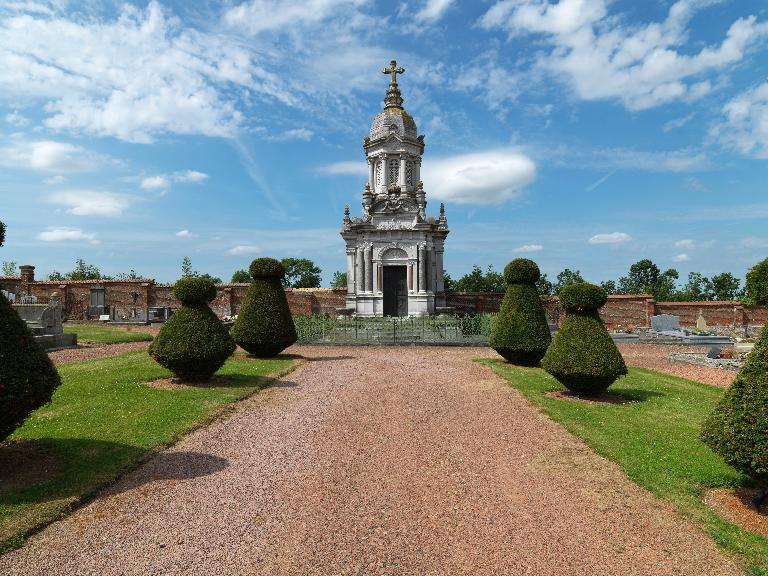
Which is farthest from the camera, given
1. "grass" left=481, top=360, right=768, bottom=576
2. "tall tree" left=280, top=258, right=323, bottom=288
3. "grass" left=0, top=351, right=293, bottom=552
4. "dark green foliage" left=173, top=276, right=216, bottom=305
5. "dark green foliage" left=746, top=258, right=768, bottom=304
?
"tall tree" left=280, top=258, right=323, bottom=288

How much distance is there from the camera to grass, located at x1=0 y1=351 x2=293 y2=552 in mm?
5770

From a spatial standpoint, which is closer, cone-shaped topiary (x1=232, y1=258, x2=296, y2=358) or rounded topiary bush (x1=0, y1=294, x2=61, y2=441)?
rounded topiary bush (x1=0, y1=294, x2=61, y2=441)

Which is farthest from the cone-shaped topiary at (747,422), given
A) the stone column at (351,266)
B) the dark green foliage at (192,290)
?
the stone column at (351,266)

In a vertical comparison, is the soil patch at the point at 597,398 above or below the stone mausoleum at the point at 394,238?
below

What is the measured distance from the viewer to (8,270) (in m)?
58.5

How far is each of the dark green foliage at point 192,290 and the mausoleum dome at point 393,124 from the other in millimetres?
28635

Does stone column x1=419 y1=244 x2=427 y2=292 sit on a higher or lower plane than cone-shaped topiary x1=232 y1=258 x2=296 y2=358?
higher

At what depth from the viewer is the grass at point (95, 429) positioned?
18.9 feet

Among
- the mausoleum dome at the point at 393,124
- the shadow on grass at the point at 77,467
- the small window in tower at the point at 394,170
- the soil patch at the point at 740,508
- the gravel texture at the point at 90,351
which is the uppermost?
the mausoleum dome at the point at 393,124

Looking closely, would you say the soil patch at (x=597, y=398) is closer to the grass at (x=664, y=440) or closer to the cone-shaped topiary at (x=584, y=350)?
the cone-shaped topiary at (x=584, y=350)

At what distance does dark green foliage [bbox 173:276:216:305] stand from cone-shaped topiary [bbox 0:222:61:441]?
18.6 feet

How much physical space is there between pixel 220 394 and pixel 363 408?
3.38 m

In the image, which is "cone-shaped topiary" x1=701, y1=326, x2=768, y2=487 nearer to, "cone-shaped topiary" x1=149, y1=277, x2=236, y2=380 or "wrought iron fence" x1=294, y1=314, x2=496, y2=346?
"cone-shaped topiary" x1=149, y1=277, x2=236, y2=380

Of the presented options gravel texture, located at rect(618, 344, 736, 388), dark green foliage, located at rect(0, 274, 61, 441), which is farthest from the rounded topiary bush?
gravel texture, located at rect(618, 344, 736, 388)
